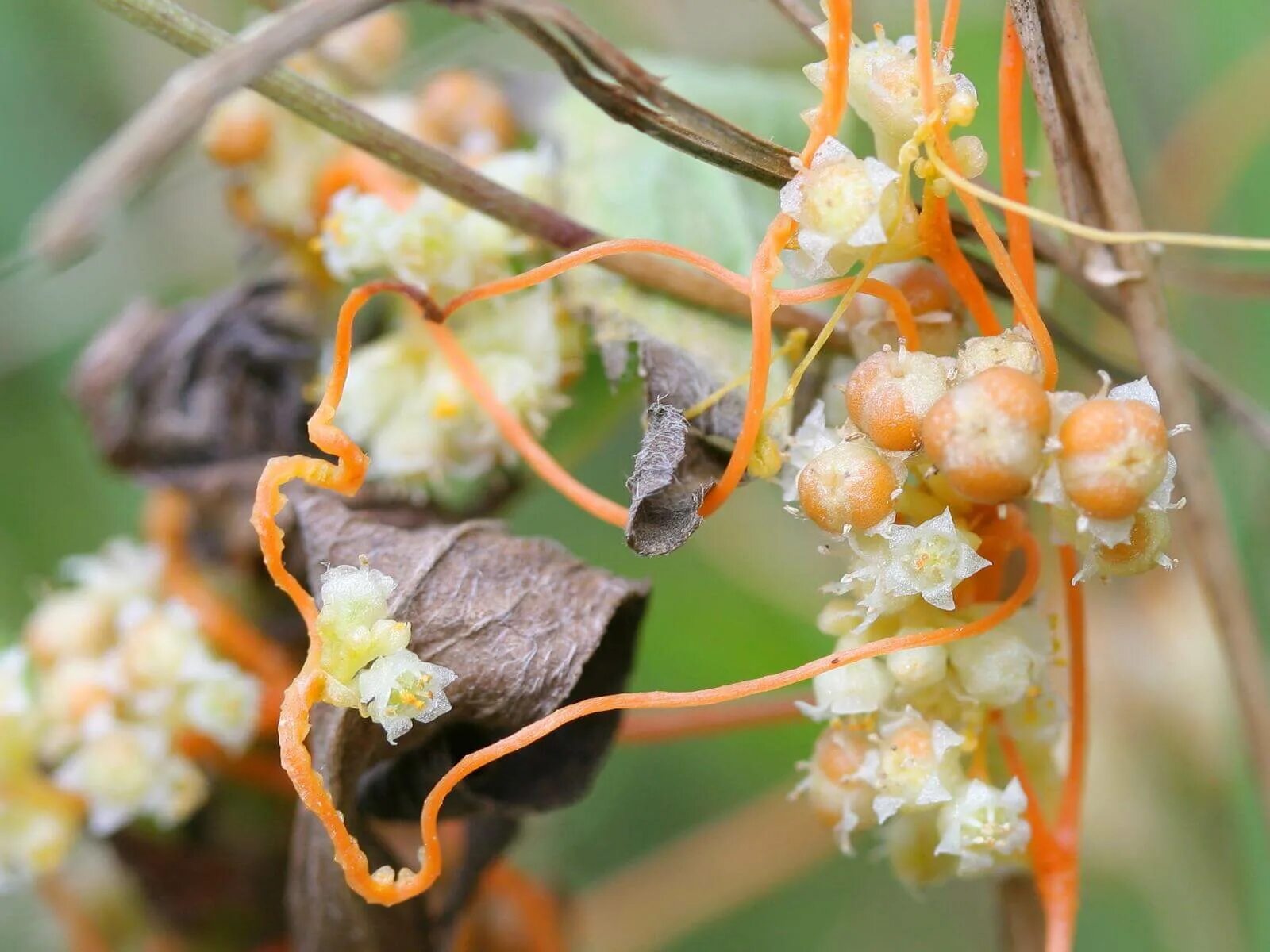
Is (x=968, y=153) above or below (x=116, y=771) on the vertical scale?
above

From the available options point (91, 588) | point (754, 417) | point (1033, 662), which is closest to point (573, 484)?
point (754, 417)

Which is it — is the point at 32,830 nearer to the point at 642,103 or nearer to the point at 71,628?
the point at 71,628

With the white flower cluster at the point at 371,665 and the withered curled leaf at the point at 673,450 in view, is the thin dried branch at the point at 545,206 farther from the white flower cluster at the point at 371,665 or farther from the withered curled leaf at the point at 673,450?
the white flower cluster at the point at 371,665

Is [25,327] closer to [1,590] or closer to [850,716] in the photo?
[1,590]

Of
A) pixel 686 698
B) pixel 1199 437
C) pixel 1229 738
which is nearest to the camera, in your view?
pixel 686 698

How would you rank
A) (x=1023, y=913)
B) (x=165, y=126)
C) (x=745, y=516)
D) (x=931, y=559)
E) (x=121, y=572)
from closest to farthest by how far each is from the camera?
(x=165, y=126) < (x=931, y=559) < (x=1023, y=913) < (x=121, y=572) < (x=745, y=516)

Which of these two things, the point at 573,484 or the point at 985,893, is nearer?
the point at 573,484

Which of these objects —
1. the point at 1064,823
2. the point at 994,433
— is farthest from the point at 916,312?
the point at 1064,823
